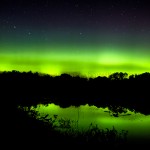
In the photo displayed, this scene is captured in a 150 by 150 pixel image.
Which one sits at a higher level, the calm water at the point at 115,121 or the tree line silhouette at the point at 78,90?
the tree line silhouette at the point at 78,90

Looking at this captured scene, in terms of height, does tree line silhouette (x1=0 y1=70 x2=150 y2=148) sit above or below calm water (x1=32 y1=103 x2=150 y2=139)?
above

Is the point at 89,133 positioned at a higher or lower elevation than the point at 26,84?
lower

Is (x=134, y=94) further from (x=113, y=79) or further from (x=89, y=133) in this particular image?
(x=89, y=133)

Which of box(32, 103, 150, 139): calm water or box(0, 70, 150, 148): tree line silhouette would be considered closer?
box(32, 103, 150, 139): calm water

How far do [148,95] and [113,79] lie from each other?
1709 centimetres

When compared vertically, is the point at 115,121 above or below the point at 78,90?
below

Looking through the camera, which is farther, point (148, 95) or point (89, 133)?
point (148, 95)

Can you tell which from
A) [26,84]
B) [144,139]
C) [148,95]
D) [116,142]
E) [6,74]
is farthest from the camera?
[6,74]

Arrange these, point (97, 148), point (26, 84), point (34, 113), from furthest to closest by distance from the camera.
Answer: point (26, 84) < point (34, 113) < point (97, 148)

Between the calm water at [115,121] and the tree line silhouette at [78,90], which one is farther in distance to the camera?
the tree line silhouette at [78,90]

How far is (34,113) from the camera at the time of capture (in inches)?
760

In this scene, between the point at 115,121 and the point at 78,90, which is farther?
the point at 78,90

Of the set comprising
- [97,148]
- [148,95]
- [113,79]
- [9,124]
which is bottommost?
[97,148]

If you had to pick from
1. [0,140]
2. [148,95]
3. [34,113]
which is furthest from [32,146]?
[148,95]
